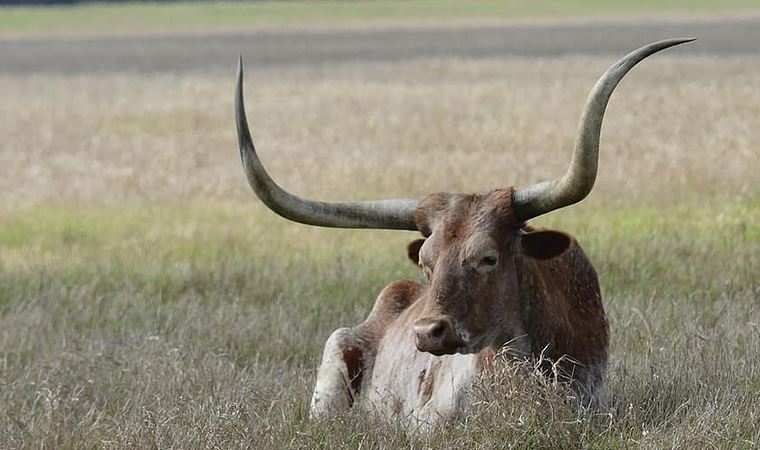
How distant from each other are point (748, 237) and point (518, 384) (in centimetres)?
632

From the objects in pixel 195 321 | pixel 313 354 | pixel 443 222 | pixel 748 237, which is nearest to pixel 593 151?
pixel 443 222

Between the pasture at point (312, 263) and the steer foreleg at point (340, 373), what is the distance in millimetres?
203

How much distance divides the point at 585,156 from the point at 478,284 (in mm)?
688

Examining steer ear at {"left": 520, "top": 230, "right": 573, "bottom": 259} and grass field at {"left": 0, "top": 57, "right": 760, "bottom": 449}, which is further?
grass field at {"left": 0, "top": 57, "right": 760, "bottom": 449}

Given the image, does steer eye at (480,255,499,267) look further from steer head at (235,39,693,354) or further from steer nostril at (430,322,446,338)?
steer nostril at (430,322,446,338)

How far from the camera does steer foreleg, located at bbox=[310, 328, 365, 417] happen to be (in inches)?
295

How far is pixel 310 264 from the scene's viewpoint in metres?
11.6

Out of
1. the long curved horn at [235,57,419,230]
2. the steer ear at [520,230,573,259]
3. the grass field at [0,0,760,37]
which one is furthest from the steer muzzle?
the grass field at [0,0,760,37]

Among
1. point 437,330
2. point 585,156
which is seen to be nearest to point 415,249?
point 437,330

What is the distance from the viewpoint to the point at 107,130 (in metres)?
24.0

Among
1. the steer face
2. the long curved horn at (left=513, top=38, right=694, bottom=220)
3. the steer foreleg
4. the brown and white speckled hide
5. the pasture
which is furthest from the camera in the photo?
the steer foreleg

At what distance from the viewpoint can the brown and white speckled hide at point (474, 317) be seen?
626cm

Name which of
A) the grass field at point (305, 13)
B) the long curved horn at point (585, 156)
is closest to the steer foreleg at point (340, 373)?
the long curved horn at point (585, 156)

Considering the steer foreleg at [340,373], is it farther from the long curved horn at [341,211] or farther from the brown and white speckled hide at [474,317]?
the long curved horn at [341,211]
